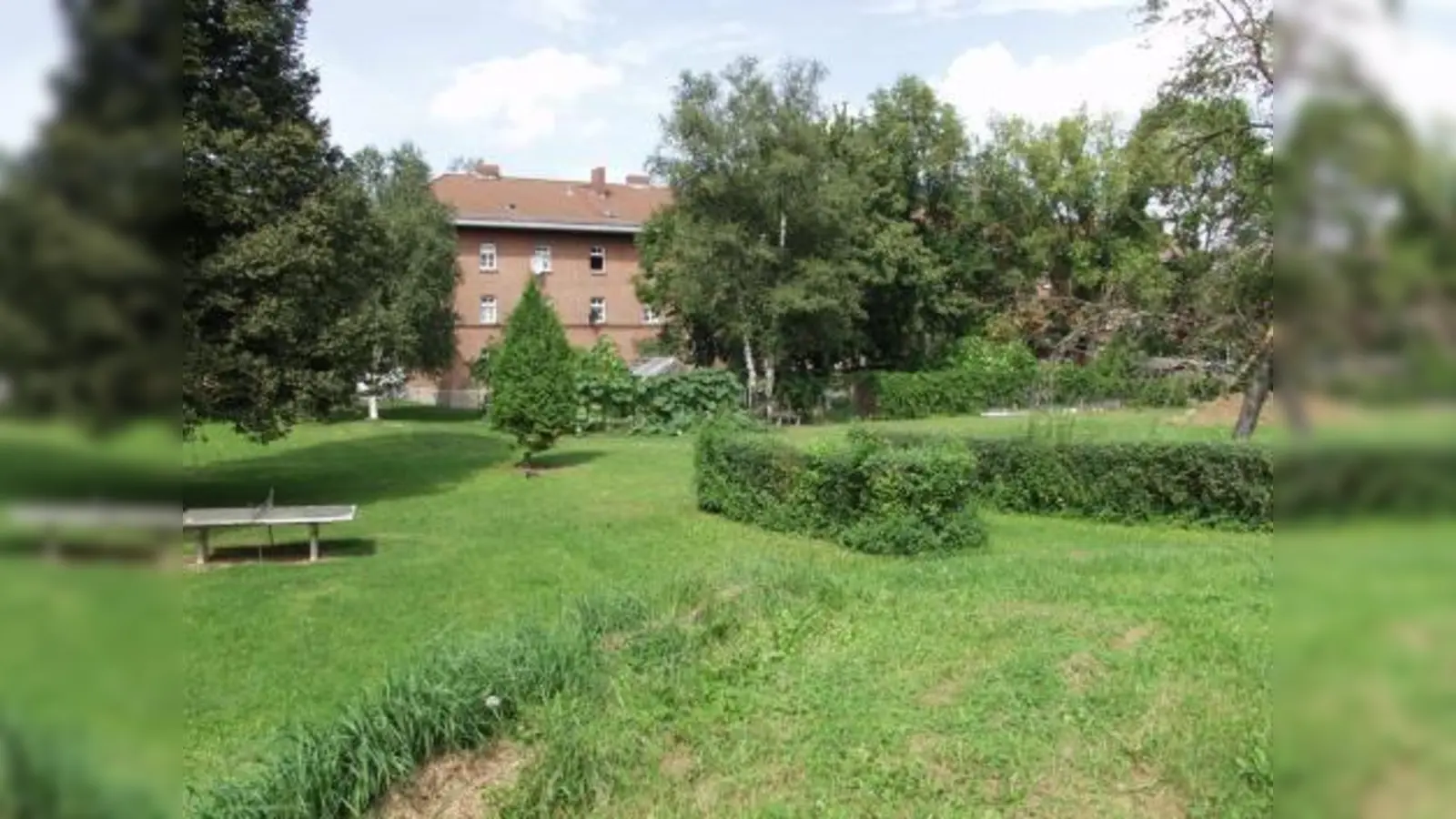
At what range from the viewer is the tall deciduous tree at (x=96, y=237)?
70 cm

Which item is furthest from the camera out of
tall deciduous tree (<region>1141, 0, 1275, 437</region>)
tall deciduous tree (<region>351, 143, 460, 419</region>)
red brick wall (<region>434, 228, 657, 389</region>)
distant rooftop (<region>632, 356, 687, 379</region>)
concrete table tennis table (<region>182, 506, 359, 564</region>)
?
red brick wall (<region>434, 228, 657, 389</region>)

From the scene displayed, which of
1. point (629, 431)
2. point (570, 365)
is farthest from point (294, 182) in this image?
point (629, 431)

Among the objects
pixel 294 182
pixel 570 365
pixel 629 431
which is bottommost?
pixel 629 431

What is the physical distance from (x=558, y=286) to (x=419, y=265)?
8263mm

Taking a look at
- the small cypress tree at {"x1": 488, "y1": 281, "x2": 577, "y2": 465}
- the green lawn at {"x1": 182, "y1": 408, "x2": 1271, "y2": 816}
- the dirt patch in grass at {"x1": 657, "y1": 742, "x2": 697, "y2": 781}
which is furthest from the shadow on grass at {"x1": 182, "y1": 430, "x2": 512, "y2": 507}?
the dirt patch in grass at {"x1": 657, "y1": 742, "x2": 697, "y2": 781}

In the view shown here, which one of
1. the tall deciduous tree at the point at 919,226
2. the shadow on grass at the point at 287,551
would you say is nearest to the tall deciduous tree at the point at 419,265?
the tall deciduous tree at the point at 919,226

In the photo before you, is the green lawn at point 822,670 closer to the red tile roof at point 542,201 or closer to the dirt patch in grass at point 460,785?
the dirt patch in grass at point 460,785

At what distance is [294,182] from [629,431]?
15.6 metres

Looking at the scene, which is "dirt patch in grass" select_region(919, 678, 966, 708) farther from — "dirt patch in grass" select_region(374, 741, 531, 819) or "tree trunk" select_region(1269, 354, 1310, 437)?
"tree trunk" select_region(1269, 354, 1310, 437)

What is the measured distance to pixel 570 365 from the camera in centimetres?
1792

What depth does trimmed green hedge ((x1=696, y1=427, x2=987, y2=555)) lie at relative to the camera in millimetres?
10078

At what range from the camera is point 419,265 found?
1196 inches

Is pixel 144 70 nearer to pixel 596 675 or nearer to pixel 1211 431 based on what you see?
pixel 596 675

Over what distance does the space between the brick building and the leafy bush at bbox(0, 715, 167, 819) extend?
34514 millimetres
